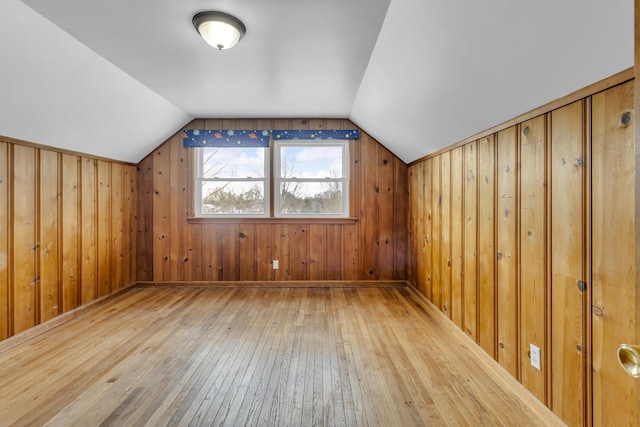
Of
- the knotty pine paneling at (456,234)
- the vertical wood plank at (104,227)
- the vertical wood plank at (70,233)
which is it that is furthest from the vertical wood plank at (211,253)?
the knotty pine paneling at (456,234)

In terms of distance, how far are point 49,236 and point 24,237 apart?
0.27 m

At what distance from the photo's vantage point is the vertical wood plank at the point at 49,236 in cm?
276

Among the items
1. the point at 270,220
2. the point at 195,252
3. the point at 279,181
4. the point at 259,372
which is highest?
the point at 279,181

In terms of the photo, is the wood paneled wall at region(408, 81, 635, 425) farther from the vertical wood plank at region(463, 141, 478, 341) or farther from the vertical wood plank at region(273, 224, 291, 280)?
the vertical wood plank at region(273, 224, 291, 280)

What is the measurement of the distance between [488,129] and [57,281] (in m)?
4.07

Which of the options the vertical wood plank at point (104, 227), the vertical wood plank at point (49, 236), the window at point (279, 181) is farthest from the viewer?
the window at point (279, 181)

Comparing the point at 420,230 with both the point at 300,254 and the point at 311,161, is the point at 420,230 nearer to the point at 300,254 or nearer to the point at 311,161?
the point at 300,254

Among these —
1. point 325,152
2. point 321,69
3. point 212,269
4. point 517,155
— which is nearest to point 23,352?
point 212,269

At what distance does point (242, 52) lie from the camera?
2.29 m

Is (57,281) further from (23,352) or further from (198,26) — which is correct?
(198,26)

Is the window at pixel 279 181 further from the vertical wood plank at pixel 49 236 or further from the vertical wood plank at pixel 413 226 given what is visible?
the vertical wood plank at pixel 49 236

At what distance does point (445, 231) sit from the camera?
296cm

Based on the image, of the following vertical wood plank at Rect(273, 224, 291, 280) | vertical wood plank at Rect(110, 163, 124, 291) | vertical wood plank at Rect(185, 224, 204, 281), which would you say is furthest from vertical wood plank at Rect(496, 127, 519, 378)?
vertical wood plank at Rect(110, 163, 124, 291)

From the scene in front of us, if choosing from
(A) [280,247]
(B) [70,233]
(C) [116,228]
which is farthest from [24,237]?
(A) [280,247]
